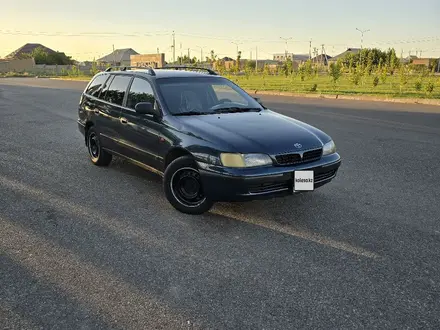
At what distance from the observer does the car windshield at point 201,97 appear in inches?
189

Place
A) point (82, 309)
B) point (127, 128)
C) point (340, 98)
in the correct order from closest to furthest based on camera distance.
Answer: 1. point (82, 309)
2. point (127, 128)
3. point (340, 98)

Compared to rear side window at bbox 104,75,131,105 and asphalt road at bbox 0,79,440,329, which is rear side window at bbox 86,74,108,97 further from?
asphalt road at bbox 0,79,440,329

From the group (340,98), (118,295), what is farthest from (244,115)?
(340,98)

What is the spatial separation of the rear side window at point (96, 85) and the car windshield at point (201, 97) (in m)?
1.58

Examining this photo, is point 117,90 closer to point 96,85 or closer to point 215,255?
point 96,85

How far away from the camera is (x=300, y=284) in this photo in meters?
2.97

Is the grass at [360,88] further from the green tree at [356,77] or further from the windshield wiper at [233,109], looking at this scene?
the windshield wiper at [233,109]

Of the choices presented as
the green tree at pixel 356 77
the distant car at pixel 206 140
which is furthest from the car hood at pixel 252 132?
the green tree at pixel 356 77

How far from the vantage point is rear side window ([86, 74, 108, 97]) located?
6207 mm

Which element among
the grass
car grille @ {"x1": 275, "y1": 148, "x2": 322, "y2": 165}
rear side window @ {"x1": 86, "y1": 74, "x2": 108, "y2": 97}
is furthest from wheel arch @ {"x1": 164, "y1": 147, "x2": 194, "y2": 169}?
the grass

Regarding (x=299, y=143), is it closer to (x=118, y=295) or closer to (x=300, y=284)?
(x=300, y=284)

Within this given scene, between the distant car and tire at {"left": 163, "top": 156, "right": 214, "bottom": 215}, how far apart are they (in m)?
0.01

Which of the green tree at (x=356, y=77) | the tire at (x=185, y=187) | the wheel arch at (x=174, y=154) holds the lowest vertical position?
the tire at (x=185, y=187)

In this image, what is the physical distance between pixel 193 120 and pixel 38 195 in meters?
2.21
